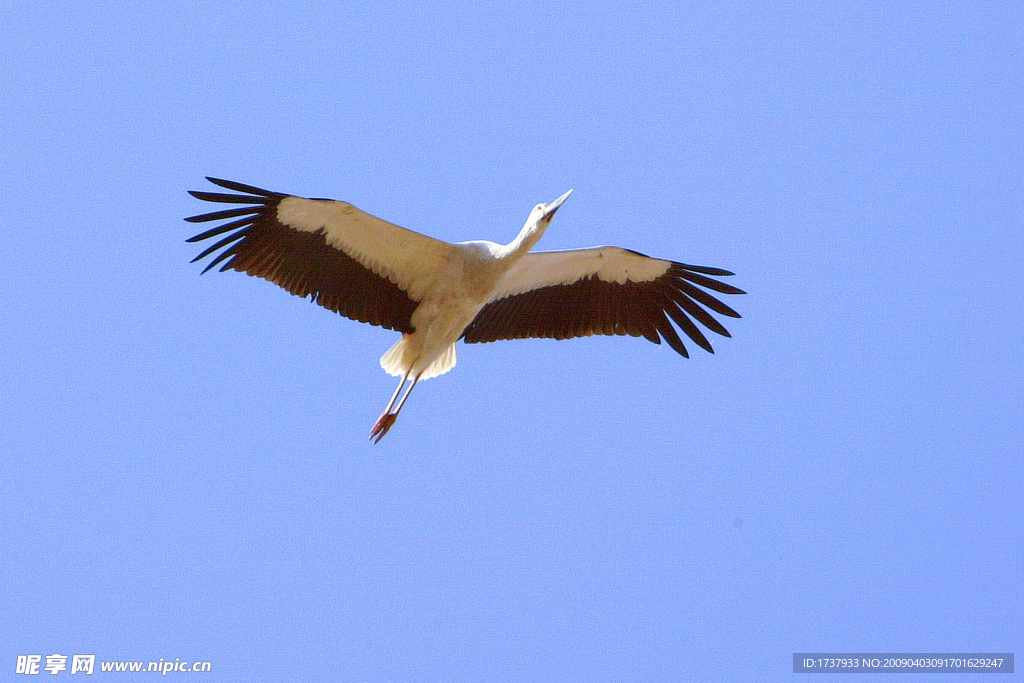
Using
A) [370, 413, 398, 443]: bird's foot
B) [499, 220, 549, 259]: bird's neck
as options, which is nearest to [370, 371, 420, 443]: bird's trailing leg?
[370, 413, 398, 443]: bird's foot

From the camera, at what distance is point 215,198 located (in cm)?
782

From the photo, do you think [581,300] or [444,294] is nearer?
[444,294]

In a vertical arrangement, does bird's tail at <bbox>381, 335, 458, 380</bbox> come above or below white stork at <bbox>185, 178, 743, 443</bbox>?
below

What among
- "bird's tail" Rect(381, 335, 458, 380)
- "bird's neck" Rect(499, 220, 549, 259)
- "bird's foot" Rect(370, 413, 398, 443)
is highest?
"bird's neck" Rect(499, 220, 549, 259)

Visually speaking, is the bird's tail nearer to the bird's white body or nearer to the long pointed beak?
the bird's white body

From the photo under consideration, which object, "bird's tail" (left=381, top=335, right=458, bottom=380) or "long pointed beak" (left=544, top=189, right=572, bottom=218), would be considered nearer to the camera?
"long pointed beak" (left=544, top=189, right=572, bottom=218)

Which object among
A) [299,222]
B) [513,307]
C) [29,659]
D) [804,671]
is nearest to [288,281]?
[299,222]

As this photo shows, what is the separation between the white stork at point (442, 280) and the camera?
8.15 metres

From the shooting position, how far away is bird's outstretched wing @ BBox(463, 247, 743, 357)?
354 inches

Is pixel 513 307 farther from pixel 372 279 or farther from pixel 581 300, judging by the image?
pixel 372 279

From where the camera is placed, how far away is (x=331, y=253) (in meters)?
8.44

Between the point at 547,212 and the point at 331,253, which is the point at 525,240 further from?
the point at 331,253

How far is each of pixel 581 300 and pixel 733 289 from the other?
3.63 ft

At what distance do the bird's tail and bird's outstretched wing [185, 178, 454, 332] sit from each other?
0.58 feet
